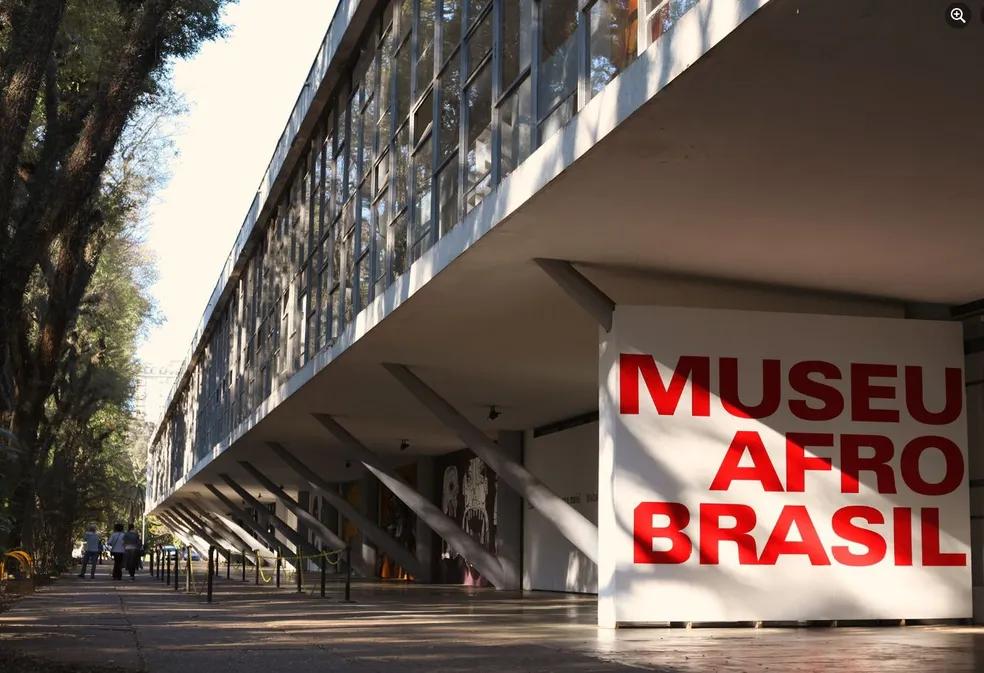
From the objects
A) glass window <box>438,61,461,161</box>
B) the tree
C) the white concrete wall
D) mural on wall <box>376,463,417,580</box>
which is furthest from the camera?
mural on wall <box>376,463,417,580</box>

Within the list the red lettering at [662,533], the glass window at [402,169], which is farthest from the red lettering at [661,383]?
the glass window at [402,169]

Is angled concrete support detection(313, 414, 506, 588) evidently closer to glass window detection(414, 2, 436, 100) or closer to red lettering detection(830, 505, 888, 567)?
glass window detection(414, 2, 436, 100)

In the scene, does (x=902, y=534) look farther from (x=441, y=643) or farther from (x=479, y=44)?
(x=479, y=44)

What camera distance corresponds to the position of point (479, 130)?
13.0 meters

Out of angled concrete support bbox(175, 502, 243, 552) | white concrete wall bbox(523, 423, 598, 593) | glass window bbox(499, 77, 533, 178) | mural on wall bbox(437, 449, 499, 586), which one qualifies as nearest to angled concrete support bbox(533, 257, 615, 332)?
glass window bbox(499, 77, 533, 178)

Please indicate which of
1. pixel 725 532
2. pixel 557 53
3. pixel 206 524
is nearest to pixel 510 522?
pixel 725 532

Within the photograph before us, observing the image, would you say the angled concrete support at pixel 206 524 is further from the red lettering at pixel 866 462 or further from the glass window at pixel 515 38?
the glass window at pixel 515 38

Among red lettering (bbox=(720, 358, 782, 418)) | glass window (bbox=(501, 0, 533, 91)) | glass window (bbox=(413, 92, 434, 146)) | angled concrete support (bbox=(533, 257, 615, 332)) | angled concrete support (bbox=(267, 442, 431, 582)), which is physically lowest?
angled concrete support (bbox=(267, 442, 431, 582))

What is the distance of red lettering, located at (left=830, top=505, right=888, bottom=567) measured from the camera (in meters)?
12.6

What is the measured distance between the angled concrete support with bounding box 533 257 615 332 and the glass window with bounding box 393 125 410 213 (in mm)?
4137

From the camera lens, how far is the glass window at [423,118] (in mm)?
15039

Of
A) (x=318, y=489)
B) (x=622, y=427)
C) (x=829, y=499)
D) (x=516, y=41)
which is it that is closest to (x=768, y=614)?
(x=829, y=499)

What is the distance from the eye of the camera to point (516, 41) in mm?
11758

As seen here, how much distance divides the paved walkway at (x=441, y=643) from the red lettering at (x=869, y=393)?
208 centimetres
